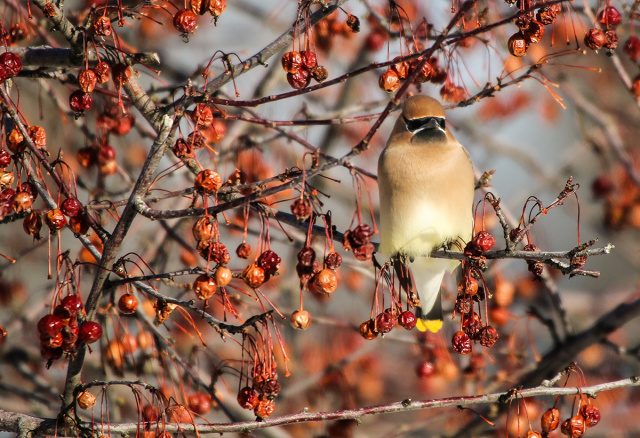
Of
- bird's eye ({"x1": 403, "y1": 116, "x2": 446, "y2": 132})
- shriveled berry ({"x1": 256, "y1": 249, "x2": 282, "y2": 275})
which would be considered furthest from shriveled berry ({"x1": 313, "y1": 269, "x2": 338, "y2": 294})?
bird's eye ({"x1": 403, "y1": 116, "x2": 446, "y2": 132})

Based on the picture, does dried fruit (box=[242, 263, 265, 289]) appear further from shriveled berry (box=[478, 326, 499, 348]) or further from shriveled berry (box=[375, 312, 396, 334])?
shriveled berry (box=[478, 326, 499, 348])

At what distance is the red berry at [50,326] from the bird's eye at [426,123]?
1821 mm

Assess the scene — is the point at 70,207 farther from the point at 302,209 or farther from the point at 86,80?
the point at 302,209

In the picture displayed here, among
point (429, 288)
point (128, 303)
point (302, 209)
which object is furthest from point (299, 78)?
point (429, 288)

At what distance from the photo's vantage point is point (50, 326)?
6.88ft

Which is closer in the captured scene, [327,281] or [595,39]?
[327,281]

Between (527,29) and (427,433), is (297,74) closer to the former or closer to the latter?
(527,29)

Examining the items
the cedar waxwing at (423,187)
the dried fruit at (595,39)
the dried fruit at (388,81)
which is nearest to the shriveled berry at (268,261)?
the dried fruit at (388,81)

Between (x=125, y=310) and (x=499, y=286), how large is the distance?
2173mm

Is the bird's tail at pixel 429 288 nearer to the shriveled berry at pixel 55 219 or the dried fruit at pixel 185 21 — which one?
the dried fruit at pixel 185 21

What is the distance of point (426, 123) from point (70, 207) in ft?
5.57

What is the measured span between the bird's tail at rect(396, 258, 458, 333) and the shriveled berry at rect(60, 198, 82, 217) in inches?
68.1

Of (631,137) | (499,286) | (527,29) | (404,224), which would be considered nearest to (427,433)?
(499,286)

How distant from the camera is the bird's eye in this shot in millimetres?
3217
